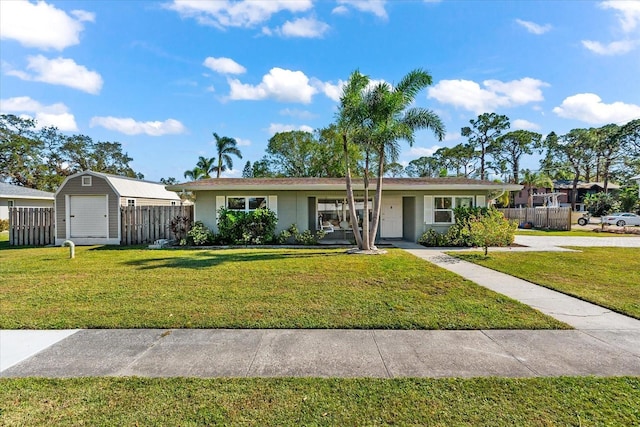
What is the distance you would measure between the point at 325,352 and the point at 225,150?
3093 cm

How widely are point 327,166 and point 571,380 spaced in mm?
29838

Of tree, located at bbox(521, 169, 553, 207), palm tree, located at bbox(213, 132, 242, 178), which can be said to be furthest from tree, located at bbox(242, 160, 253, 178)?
tree, located at bbox(521, 169, 553, 207)

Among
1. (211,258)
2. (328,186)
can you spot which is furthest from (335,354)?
(328,186)

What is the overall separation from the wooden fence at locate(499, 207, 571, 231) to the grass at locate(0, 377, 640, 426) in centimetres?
2018

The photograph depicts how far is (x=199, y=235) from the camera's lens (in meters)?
12.5

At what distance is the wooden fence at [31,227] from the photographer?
12979 millimetres

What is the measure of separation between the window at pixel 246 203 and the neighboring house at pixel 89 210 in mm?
4979

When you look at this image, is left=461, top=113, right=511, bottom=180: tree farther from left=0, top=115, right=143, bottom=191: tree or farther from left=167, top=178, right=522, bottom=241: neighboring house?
left=0, top=115, right=143, bottom=191: tree

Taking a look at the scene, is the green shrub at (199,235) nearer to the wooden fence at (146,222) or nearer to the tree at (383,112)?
the wooden fence at (146,222)

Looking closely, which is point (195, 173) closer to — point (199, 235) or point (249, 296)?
point (199, 235)

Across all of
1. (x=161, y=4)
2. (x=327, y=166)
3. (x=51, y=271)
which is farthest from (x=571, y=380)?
(x=327, y=166)

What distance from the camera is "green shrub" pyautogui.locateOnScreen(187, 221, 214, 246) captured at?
12.5 m

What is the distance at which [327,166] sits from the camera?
31938mm

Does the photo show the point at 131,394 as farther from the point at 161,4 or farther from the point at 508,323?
the point at 161,4
